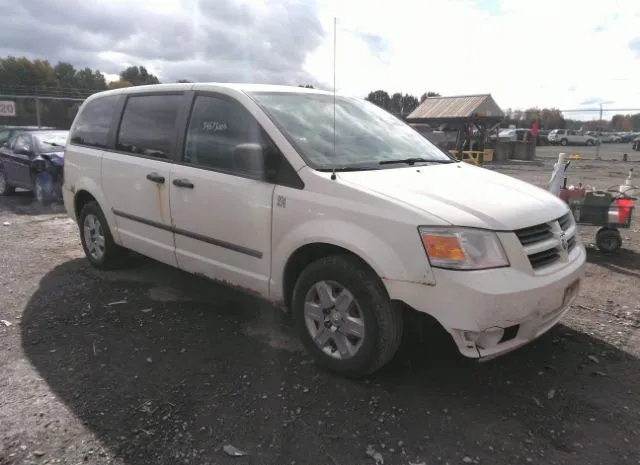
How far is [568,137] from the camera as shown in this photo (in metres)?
45.1

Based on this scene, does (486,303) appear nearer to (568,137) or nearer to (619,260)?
(619,260)

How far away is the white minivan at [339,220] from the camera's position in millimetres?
2730

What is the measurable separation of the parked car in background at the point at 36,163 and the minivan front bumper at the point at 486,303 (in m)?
8.59

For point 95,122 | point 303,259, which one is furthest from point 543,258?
point 95,122

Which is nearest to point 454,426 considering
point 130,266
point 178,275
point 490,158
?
point 178,275

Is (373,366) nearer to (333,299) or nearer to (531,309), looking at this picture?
(333,299)

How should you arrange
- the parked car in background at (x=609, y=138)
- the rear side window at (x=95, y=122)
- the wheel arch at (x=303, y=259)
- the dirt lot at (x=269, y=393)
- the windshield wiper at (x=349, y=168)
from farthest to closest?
the parked car in background at (x=609, y=138) → the rear side window at (x=95, y=122) → the windshield wiper at (x=349, y=168) → the wheel arch at (x=303, y=259) → the dirt lot at (x=269, y=393)

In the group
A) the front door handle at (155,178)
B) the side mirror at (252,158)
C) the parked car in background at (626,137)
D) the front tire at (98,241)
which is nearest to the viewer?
the side mirror at (252,158)

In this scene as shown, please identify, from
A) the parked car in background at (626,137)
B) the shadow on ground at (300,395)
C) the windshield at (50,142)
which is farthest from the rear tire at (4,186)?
the parked car in background at (626,137)

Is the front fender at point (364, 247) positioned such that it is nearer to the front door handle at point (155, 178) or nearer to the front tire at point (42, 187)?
the front door handle at point (155, 178)

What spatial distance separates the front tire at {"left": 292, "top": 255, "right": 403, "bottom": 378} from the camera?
2910 millimetres

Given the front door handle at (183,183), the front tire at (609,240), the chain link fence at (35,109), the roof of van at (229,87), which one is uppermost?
the chain link fence at (35,109)

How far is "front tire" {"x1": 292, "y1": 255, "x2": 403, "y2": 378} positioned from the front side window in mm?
913

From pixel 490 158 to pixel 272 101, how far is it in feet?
74.1
